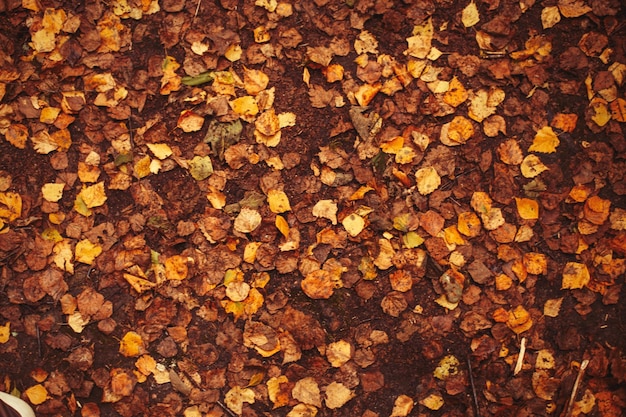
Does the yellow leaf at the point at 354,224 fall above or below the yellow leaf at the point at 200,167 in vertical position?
below

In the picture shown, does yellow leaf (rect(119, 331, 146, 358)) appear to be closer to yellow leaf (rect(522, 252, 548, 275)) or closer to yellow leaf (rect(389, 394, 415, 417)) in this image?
yellow leaf (rect(389, 394, 415, 417))

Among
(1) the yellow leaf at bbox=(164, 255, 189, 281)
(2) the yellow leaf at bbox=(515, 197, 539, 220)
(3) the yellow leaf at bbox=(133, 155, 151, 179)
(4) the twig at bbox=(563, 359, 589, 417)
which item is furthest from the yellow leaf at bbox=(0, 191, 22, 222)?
(4) the twig at bbox=(563, 359, 589, 417)

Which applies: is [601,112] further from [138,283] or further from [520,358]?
[138,283]

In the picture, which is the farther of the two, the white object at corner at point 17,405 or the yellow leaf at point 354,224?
the yellow leaf at point 354,224

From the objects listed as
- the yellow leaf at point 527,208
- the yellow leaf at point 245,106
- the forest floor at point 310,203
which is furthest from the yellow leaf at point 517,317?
the yellow leaf at point 245,106

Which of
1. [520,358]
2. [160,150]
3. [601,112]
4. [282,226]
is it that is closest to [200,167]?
[160,150]

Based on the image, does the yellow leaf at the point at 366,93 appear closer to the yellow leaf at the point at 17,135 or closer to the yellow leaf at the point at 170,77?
the yellow leaf at the point at 170,77
